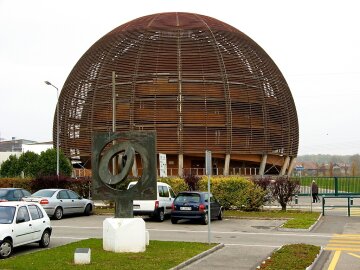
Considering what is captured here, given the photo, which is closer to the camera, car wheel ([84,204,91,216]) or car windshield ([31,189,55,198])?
car windshield ([31,189,55,198])

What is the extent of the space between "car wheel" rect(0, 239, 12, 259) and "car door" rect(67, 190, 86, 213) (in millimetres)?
12706

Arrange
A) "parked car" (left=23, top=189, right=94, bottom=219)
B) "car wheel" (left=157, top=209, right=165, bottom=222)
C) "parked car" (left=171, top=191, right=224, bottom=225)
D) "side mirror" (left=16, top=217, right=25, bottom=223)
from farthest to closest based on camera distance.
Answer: "parked car" (left=23, top=189, right=94, bottom=219) → "car wheel" (left=157, top=209, right=165, bottom=222) → "parked car" (left=171, top=191, right=224, bottom=225) → "side mirror" (left=16, top=217, right=25, bottom=223)

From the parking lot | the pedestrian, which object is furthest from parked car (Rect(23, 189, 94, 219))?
the pedestrian

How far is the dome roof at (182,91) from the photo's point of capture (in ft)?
166

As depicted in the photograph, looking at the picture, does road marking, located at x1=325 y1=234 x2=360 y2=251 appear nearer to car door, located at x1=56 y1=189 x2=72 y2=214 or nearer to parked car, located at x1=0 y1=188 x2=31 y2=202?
car door, located at x1=56 y1=189 x2=72 y2=214

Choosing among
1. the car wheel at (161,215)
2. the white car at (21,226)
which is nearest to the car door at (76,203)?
the car wheel at (161,215)

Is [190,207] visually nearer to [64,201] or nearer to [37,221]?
[64,201]

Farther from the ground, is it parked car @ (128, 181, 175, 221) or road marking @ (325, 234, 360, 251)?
parked car @ (128, 181, 175, 221)

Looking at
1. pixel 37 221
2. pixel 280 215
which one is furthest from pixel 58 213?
pixel 280 215

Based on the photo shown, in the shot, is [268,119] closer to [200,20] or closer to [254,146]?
[254,146]

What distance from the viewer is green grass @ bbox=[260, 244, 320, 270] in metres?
11.8

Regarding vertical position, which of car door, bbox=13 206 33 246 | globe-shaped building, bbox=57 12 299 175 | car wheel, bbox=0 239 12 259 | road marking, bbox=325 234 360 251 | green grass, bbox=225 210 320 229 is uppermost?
globe-shaped building, bbox=57 12 299 175

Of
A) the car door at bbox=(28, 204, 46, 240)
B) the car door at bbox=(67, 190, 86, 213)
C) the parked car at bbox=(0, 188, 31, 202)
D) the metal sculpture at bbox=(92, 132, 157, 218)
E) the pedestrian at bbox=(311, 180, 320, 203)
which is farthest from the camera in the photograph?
the pedestrian at bbox=(311, 180, 320, 203)

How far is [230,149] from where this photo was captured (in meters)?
51.2
